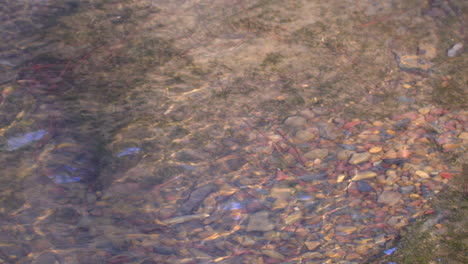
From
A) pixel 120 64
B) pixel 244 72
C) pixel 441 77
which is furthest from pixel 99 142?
pixel 441 77

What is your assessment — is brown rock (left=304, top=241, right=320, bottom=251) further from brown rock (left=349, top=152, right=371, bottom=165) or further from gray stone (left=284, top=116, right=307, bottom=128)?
gray stone (left=284, top=116, right=307, bottom=128)

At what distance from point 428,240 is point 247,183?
1126 mm

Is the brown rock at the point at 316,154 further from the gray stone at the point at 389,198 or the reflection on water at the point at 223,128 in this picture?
the gray stone at the point at 389,198

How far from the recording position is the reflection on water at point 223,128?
2.76 meters

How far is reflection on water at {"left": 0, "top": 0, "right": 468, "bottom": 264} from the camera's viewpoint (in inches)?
109

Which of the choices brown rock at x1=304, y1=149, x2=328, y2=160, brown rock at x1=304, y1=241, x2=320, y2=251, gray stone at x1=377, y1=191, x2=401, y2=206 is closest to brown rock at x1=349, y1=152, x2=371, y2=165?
brown rock at x1=304, y1=149, x2=328, y2=160

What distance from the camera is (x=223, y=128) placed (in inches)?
137

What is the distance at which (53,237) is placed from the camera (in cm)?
271

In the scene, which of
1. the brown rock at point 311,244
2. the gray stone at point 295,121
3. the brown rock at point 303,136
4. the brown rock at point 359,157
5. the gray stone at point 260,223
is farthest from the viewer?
the gray stone at point 295,121

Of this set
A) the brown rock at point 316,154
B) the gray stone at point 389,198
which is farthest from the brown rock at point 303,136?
the gray stone at point 389,198

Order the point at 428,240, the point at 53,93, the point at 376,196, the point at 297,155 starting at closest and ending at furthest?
the point at 428,240 → the point at 376,196 → the point at 297,155 → the point at 53,93

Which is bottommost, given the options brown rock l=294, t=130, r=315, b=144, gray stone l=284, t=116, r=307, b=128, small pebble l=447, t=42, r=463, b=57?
brown rock l=294, t=130, r=315, b=144

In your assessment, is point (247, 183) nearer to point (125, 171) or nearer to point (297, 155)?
point (297, 155)

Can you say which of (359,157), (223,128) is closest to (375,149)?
(359,157)
